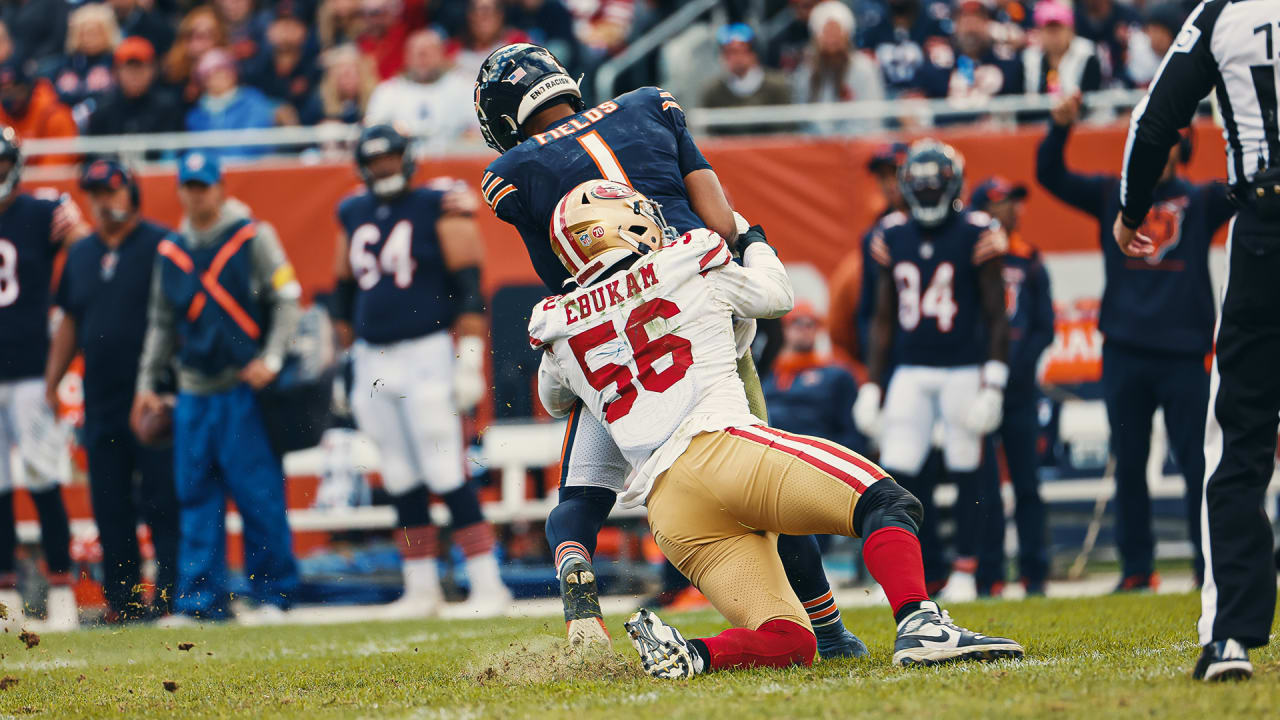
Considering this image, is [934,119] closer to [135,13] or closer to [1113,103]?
[1113,103]

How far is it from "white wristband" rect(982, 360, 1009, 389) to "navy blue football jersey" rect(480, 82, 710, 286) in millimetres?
3352

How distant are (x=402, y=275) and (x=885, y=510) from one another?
4471 millimetres

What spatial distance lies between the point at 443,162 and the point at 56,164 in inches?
118

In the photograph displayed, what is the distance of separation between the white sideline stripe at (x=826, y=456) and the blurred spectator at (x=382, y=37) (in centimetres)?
873

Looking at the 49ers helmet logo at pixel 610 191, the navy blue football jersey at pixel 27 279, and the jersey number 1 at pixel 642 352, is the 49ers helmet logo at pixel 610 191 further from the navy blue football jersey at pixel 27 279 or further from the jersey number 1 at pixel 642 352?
the navy blue football jersey at pixel 27 279

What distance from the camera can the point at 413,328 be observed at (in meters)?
7.74

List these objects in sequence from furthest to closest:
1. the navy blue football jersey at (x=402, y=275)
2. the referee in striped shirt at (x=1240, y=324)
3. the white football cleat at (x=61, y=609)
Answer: the navy blue football jersey at (x=402, y=275)
the white football cleat at (x=61, y=609)
the referee in striped shirt at (x=1240, y=324)

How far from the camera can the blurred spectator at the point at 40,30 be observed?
13.2m

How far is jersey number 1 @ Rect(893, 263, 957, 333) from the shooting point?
7617mm

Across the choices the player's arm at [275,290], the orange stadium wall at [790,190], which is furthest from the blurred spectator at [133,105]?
the player's arm at [275,290]

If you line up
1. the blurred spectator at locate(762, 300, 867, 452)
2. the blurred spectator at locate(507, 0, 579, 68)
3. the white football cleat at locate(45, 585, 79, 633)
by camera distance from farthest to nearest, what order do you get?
the blurred spectator at locate(507, 0, 579, 68)
the blurred spectator at locate(762, 300, 867, 452)
the white football cleat at locate(45, 585, 79, 633)

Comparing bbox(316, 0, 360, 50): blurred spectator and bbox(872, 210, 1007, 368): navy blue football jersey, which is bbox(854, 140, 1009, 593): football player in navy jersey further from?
bbox(316, 0, 360, 50): blurred spectator

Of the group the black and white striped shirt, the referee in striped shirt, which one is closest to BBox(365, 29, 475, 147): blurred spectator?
the black and white striped shirt

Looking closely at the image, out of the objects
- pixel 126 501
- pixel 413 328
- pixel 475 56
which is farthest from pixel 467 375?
pixel 475 56
